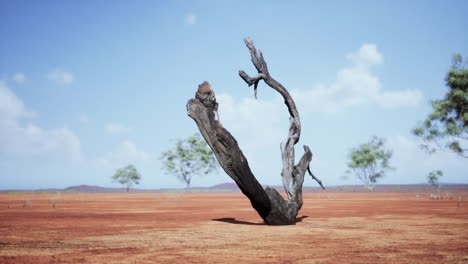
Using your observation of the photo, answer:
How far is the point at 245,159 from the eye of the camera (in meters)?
11.6

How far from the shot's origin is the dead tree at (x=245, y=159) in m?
11.4

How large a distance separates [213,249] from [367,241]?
3.38 metres

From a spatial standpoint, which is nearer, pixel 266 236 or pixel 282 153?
pixel 266 236

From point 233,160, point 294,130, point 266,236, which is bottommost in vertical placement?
point 266,236

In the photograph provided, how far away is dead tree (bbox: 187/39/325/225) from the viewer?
11.4 metres

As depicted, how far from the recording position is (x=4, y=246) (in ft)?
26.9

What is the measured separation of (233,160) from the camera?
11336 mm

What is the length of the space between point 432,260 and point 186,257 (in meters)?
3.93

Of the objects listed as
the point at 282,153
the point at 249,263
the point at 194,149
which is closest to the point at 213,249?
the point at 249,263

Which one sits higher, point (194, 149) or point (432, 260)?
point (194, 149)

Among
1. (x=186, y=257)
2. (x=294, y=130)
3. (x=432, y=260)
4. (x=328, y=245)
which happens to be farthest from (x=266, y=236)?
(x=294, y=130)

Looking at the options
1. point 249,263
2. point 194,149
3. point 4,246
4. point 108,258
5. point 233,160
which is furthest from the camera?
point 194,149

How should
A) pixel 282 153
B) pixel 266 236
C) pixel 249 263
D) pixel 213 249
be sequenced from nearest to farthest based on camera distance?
pixel 249 263 < pixel 213 249 < pixel 266 236 < pixel 282 153

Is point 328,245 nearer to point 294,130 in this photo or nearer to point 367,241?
point 367,241
